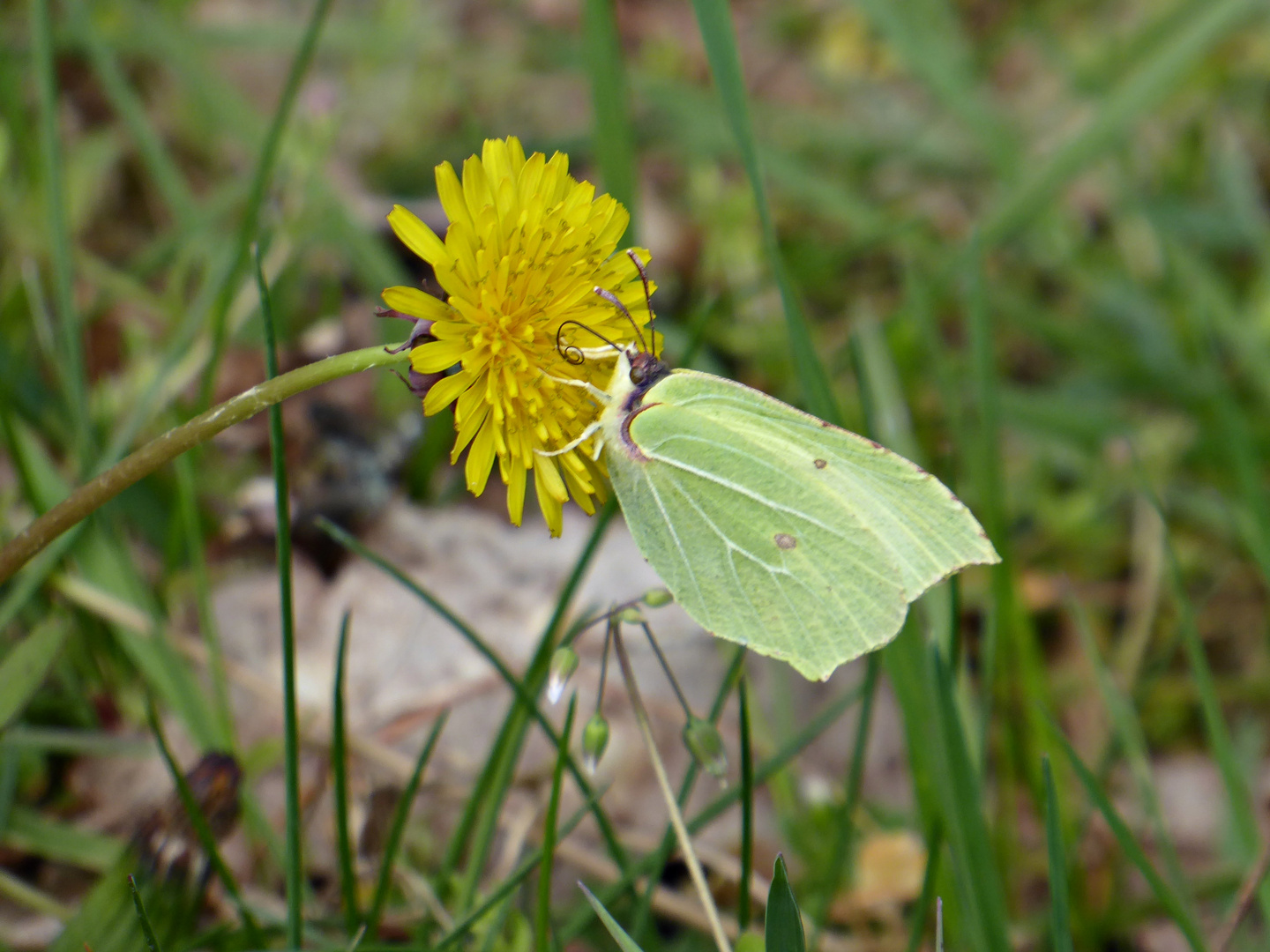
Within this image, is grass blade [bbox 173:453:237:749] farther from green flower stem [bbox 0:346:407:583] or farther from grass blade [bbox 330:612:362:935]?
green flower stem [bbox 0:346:407:583]

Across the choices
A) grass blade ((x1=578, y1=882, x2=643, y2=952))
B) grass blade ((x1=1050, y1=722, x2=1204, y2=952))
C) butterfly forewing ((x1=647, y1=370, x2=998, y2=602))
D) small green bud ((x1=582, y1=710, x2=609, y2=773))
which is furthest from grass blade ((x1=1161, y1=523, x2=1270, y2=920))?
grass blade ((x1=578, y1=882, x2=643, y2=952))

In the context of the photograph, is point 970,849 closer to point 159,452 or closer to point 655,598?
point 655,598

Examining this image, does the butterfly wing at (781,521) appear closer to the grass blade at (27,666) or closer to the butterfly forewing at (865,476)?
the butterfly forewing at (865,476)

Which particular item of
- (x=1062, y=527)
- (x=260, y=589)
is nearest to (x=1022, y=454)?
(x=1062, y=527)

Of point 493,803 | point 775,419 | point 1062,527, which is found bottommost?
point 493,803

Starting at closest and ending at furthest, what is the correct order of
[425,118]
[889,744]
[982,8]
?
[889,744] → [425,118] → [982,8]

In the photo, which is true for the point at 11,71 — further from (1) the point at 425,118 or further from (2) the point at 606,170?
(2) the point at 606,170
